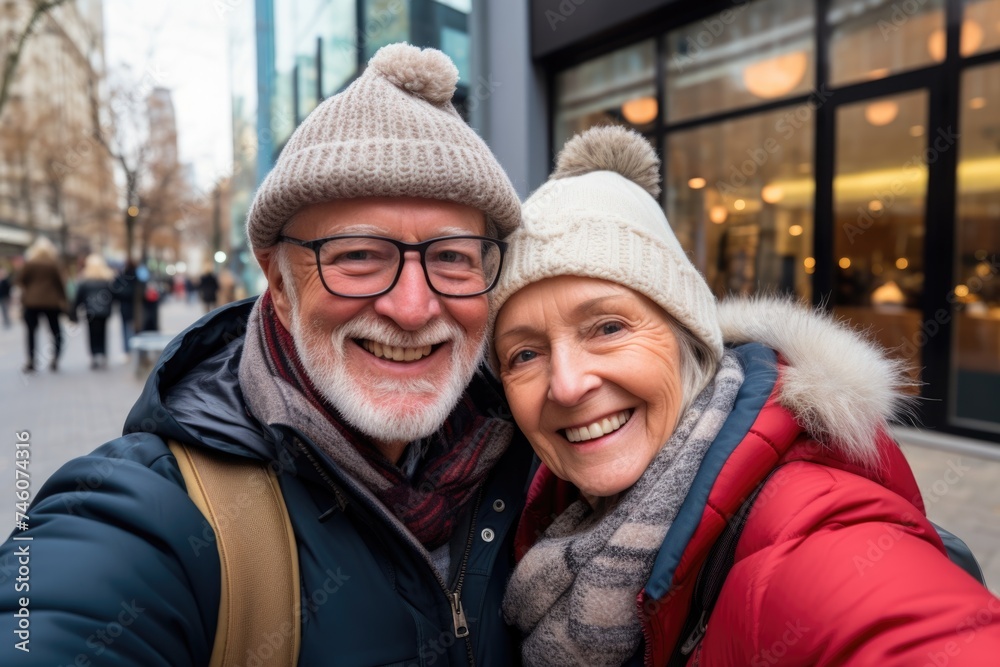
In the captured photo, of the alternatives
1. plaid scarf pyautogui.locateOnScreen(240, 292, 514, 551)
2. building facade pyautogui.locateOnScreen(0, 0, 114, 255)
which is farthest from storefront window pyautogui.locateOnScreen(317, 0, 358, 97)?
plaid scarf pyautogui.locateOnScreen(240, 292, 514, 551)

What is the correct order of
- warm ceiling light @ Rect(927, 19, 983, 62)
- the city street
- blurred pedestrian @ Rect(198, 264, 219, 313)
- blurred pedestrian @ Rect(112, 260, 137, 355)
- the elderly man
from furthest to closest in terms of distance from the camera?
blurred pedestrian @ Rect(198, 264, 219, 313) < blurred pedestrian @ Rect(112, 260, 137, 355) < warm ceiling light @ Rect(927, 19, 983, 62) < the city street < the elderly man

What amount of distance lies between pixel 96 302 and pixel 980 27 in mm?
11233

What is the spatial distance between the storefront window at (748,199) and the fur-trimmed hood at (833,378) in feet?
15.0

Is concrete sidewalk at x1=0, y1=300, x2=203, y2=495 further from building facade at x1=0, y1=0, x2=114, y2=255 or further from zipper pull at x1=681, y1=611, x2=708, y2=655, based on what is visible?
zipper pull at x1=681, y1=611, x2=708, y2=655

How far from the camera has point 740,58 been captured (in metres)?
6.86

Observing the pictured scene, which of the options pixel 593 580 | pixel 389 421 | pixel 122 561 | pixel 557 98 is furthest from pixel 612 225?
pixel 557 98

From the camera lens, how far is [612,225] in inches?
62.8

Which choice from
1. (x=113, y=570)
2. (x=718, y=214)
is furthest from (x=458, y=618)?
(x=718, y=214)

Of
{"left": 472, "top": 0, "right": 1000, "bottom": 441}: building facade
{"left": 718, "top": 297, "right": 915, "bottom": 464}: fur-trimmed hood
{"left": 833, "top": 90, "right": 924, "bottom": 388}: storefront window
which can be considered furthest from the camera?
{"left": 833, "top": 90, "right": 924, "bottom": 388}: storefront window

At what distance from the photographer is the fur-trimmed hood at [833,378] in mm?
1285

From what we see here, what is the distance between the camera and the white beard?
145cm

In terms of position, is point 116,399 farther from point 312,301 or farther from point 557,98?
point 312,301

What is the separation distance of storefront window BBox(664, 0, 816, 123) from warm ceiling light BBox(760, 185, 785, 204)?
909 millimetres

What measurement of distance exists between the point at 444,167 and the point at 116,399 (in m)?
7.94
